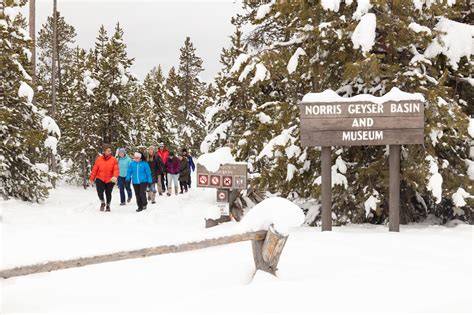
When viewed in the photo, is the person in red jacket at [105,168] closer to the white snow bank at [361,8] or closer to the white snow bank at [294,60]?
the white snow bank at [294,60]

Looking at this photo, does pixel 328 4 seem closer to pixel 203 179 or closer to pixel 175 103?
pixel 203 179

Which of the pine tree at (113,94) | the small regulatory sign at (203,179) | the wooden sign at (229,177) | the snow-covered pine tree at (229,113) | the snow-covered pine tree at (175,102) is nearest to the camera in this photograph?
the wooden sign at (229,177)

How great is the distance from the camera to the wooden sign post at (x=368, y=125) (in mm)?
7879

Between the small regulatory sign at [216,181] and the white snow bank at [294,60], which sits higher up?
the white snow bank at [294,60]

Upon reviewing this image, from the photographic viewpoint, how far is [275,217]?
16.6 ft

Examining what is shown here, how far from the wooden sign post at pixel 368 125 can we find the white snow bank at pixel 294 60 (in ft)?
5.58

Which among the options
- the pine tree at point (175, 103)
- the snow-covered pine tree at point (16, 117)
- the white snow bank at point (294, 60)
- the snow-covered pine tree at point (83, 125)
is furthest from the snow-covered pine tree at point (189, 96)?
the white snow bank at point (294, 60)

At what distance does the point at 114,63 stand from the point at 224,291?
2380 cm

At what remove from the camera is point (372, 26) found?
27.1 ft

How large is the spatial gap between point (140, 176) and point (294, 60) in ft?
20.6

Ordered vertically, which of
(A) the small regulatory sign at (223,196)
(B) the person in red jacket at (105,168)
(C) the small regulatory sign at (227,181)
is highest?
(B) the person in red jacket at (105,168)

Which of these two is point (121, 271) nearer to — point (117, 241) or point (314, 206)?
point (117, 241)

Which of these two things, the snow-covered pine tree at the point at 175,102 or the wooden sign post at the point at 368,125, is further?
the snow-covered pine tree at the point at 175,102

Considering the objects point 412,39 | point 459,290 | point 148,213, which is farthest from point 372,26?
point 148,213
